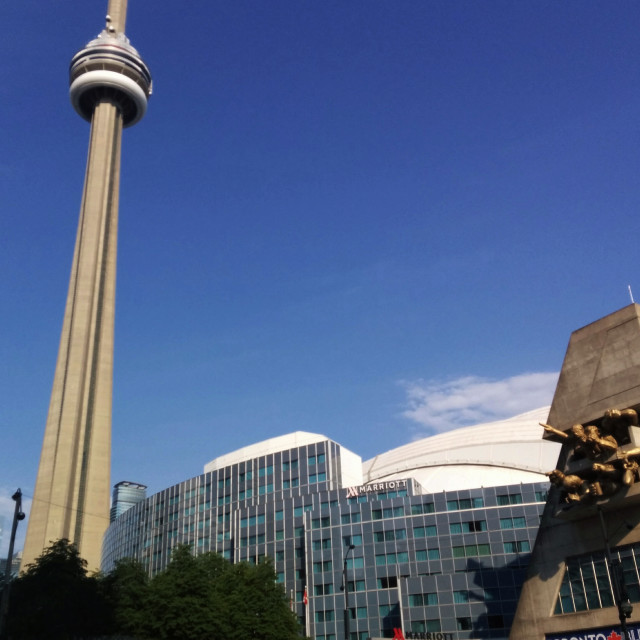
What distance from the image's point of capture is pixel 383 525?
8619 cm

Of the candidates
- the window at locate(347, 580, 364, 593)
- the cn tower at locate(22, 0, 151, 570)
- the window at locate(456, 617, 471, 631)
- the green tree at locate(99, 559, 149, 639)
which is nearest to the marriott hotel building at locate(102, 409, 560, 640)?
the window at locate(456, 617, 471, 631)

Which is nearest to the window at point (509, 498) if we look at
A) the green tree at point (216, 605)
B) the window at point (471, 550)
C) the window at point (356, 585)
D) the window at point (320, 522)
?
the window at point (471, 550)

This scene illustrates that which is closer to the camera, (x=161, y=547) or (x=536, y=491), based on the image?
(x=536, y=491)

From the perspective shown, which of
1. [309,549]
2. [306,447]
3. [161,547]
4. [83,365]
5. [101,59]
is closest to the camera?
[309,549]

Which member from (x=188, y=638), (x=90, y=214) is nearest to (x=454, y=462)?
(x=188, y=638)

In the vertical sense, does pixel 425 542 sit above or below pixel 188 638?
above

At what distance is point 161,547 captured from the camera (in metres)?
114

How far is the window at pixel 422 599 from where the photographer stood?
79062mm

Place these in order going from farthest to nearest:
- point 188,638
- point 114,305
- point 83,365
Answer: point 114,305 < point 83,365 < point 188,638

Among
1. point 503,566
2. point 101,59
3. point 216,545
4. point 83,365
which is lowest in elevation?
point 503,566

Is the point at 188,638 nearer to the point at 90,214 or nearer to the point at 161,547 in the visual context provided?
the point at 161,547

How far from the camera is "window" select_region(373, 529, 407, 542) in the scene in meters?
84.9

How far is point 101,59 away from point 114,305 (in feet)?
166

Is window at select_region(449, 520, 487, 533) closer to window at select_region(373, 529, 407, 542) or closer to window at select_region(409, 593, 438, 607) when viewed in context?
window at select_region(373, 529, 407, 542)
